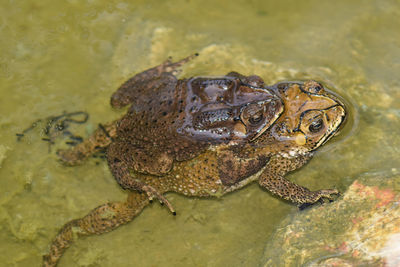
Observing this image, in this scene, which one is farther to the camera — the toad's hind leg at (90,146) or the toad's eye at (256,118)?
the toad's hind leg at (90,146)

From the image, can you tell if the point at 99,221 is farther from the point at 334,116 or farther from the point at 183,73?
the point at 334,116

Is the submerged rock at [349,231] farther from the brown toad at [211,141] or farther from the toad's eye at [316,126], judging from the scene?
the toad's eye at [316,126]

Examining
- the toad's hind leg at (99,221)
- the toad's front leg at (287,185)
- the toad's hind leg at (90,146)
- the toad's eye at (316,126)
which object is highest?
the toad's eye at (316,126)

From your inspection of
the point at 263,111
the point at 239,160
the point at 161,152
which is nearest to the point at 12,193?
the point at 161,152

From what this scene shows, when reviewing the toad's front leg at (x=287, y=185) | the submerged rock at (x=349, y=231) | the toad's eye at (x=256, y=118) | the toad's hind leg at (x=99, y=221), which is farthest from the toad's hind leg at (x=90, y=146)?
the submerged rock at (x=349, y=231)

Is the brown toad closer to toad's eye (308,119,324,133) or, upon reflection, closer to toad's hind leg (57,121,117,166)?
toad's eye (308,119,324,133)

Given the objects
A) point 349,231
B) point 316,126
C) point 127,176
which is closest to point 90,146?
point 127,176
